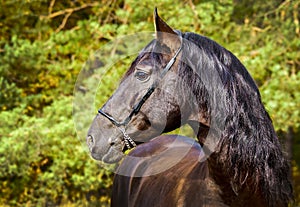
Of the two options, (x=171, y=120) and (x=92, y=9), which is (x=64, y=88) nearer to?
(x=92, y=9)

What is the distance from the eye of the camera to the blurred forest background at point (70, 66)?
9.11 m

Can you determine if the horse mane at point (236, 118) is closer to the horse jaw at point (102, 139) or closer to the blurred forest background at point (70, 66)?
the horse jaw at point (102, 139)

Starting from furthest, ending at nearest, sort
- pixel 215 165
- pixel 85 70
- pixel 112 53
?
pixel 112 53, pixel 85 70, pixel 215 165

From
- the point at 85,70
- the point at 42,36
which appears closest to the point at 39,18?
the point at 42,36

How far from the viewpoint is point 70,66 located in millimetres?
10336

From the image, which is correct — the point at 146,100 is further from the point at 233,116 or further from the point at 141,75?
the point at 233,116

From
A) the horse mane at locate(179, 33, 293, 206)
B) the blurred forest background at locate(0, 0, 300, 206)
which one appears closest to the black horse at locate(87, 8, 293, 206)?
the horse mane at locate(179, 33, 293, 206)

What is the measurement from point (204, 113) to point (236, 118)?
0.57ft

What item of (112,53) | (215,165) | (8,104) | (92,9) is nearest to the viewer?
(215,165)

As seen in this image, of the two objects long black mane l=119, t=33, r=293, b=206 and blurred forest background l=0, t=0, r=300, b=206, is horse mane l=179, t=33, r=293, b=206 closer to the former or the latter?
long black mane l=119, t=33, r=293, b=206

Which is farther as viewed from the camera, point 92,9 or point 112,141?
point 92,9

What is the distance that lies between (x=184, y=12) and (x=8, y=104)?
319 centimetres

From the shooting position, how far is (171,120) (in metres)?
3.35

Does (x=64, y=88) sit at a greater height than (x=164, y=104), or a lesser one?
lesser
